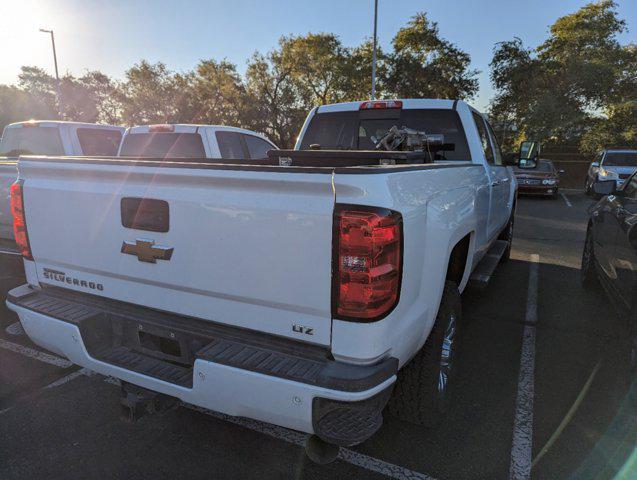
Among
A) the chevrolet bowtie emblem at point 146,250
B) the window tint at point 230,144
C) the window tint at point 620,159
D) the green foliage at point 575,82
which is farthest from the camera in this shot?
the green foliage at point 575,82

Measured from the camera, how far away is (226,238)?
6.56 feet

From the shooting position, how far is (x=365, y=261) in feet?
5.81

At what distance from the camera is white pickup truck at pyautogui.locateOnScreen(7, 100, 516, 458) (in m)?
1.79

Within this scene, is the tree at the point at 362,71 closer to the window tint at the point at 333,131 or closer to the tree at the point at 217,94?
the tree at the point at 217,94

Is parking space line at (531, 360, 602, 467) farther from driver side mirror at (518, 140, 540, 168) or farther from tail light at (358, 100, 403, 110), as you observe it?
tail light at (358, 100, 403, 110)

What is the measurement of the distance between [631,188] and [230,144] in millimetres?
5145

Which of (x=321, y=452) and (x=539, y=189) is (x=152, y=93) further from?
(x=321, y=452)

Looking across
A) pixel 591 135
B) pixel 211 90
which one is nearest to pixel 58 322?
pixel 591 135

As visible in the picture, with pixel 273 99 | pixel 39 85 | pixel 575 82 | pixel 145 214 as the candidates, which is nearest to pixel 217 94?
pixel 273 99

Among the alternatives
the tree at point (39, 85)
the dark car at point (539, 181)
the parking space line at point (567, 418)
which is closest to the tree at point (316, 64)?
the dark car at point (539, 181)

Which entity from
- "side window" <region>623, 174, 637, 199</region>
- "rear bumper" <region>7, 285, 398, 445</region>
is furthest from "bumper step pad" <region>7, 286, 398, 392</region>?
"side window" <region>623, 174, 637, 199</region>

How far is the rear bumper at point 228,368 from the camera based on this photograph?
1789 mm

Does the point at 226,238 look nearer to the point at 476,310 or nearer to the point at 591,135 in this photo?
the point at 476,310

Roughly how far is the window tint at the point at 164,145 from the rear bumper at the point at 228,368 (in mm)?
4192
